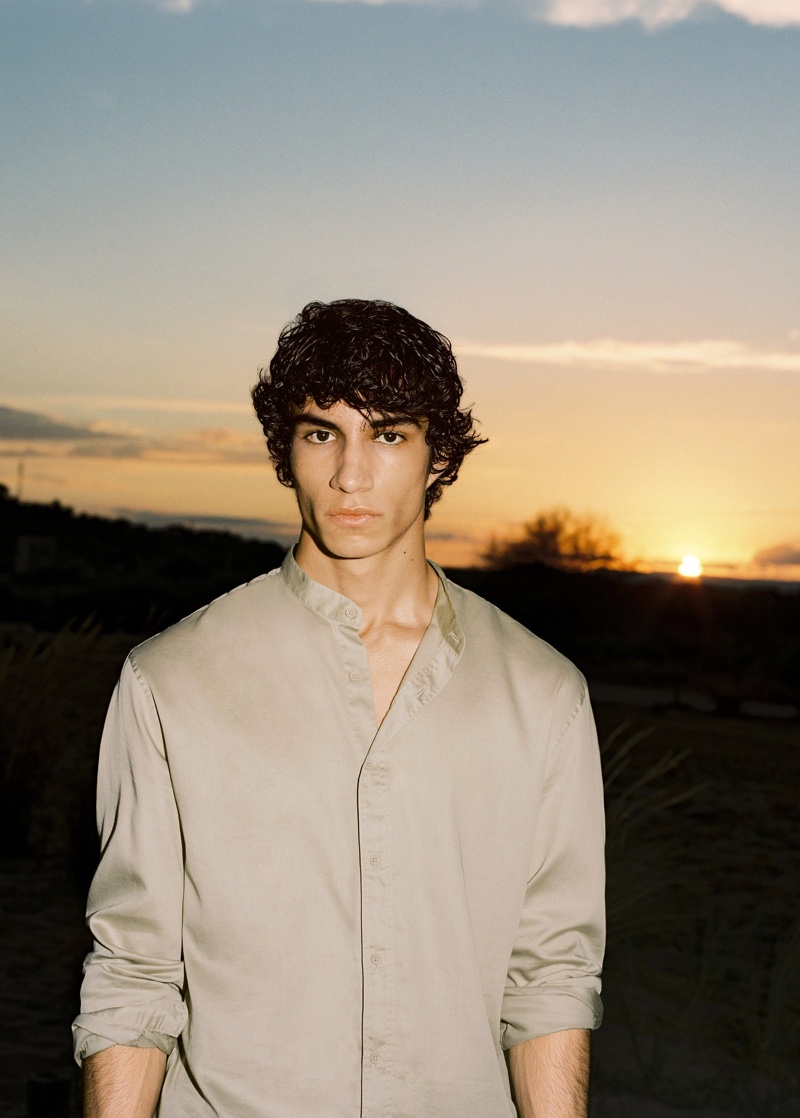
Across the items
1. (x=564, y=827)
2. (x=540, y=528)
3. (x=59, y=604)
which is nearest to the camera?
(x=564, y=827)

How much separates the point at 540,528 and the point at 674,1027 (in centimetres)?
3217

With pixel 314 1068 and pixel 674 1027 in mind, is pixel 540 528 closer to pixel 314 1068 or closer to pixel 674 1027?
pixel 674 1027

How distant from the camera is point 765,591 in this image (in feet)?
121

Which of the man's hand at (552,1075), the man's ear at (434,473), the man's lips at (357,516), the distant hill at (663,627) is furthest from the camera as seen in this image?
the distant hill at (663,627)

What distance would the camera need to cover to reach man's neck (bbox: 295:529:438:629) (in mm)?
1860

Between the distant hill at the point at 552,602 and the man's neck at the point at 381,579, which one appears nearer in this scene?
the man's neck at the point at 381,579

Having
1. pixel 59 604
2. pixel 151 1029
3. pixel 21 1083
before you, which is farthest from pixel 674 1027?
pixel 59 604

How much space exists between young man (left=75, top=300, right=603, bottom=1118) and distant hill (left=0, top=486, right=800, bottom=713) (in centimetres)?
1472

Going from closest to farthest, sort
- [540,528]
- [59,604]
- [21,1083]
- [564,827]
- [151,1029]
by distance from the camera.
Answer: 1. [151,1029]
2. [564,827]
3. [21,1083]
4. [59,604]
5. [540,528]

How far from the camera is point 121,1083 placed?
1621mm

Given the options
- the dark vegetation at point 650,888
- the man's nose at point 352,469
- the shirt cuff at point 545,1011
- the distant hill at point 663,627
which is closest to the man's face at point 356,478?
the man's nose at point 352,469

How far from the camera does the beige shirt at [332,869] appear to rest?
1.66 meters

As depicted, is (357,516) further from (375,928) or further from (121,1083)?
(121,1083)

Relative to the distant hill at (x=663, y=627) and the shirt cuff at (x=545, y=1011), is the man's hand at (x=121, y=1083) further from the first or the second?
the distant hill at (x=663, y=627)
